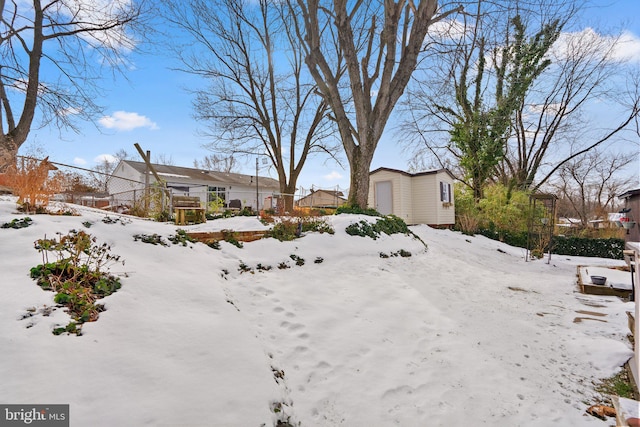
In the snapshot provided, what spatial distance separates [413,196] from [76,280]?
606 inches

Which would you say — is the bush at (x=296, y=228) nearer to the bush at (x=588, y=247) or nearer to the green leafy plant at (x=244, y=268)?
the green leafy plant at (x=244, y=268)

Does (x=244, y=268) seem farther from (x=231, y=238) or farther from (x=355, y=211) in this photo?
(x=355, y=211)

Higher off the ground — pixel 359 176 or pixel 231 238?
pixel 359 176

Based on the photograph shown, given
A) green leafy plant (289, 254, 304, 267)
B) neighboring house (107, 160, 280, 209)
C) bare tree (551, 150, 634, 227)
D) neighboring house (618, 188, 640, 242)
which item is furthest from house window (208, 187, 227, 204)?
bare tree (551, 150, 634, 227)

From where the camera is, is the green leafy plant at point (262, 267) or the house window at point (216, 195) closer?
the green leafy plant at point (262, 267)

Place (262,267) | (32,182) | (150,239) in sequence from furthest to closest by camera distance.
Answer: (262,267), (32,182), (150,239)

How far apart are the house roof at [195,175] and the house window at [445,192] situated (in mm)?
16182

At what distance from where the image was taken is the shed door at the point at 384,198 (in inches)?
612

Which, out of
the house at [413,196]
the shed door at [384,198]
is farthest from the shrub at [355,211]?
the shed door at [384,198]

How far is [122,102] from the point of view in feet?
29.8

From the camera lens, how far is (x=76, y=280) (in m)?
2.62

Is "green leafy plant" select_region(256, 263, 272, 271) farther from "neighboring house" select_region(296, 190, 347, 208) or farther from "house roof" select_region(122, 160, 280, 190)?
"house roof" select_region(122, 160, 280, 190)

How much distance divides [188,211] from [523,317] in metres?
7.06

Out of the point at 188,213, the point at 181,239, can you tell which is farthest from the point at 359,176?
→ the point at 181,239
